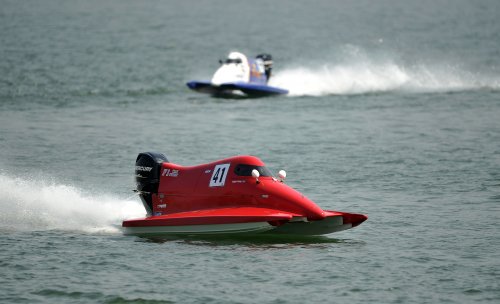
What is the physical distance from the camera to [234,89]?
3994cm

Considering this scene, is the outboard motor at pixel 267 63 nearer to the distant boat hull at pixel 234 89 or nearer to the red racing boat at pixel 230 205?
the distant boat hull at pixel 234 89

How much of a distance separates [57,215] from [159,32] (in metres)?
53.8

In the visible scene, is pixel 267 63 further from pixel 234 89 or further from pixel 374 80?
pixel 374 80

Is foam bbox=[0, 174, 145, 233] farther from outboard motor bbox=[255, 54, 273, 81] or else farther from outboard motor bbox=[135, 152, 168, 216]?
outboard motor bbox=[255, 54, 273, 81]

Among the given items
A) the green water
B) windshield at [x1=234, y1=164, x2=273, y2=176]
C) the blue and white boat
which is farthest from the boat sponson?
the blue and white boat

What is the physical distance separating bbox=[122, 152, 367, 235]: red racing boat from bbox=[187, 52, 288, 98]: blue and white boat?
20.1 metres

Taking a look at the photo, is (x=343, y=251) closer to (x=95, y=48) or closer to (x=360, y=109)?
(x=360, y=109)

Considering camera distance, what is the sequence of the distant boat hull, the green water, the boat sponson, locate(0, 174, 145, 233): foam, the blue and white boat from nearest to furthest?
the green water < the boat sponson < locate(0, 174, 145, 233): foam < the distant boat hull < the blue and white boat

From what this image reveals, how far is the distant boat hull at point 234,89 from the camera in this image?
3981 cm

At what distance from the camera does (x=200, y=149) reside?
30250 millimetres

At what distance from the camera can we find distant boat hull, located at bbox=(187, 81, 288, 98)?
3981 cm

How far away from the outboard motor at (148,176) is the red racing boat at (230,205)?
22mm

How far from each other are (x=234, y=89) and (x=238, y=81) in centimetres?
52

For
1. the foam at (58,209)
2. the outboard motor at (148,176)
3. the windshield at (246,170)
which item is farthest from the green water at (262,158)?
the windshield at (246,170)
